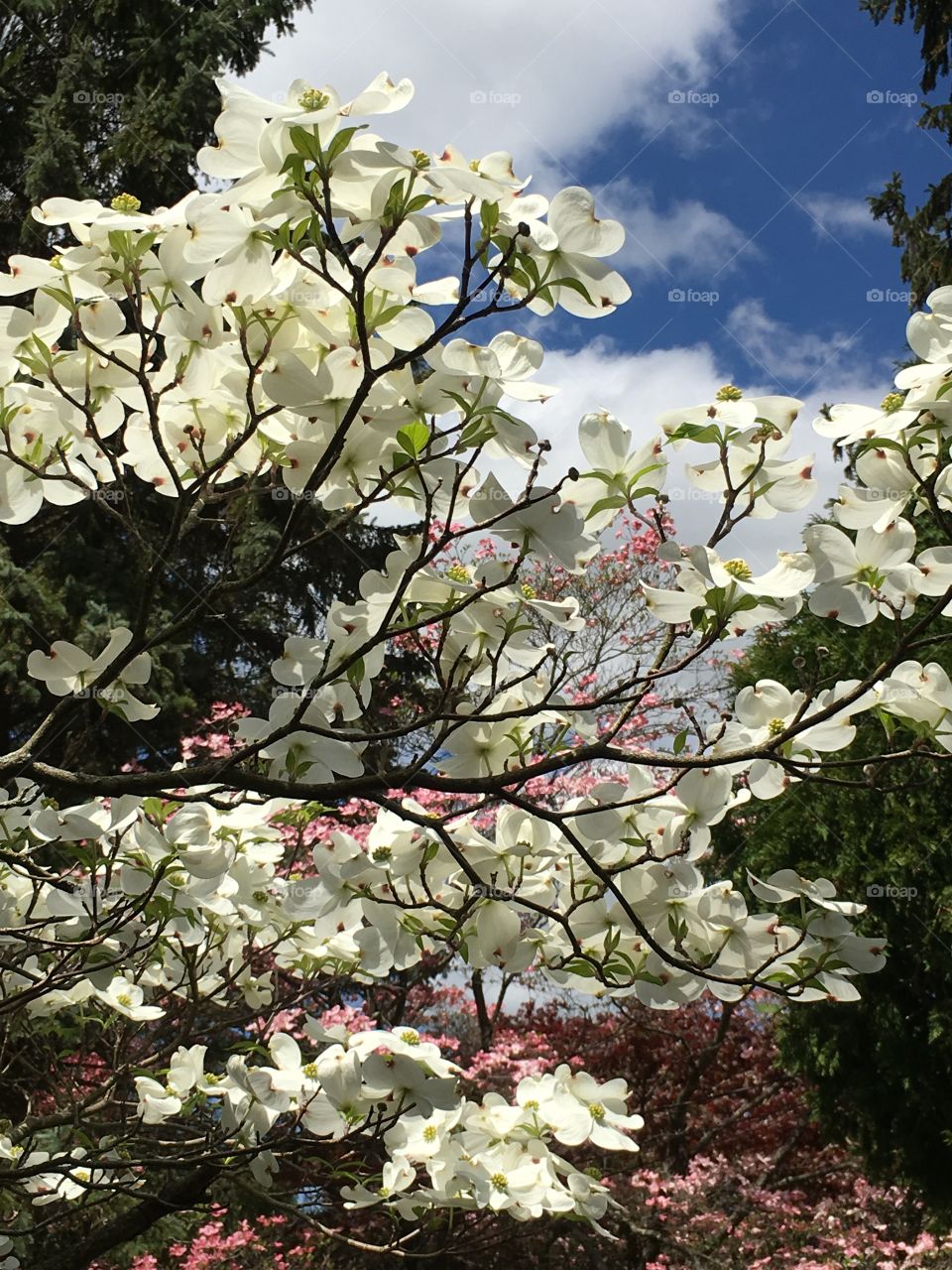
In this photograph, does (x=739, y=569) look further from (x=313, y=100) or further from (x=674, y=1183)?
(x=674, y=1183)

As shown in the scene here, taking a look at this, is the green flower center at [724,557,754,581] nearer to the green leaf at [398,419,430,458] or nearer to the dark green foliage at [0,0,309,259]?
the green leaf at [398,419,430,458]

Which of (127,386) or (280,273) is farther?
(127,386)

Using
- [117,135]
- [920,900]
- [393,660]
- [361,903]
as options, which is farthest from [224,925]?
[117,135]

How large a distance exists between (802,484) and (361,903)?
0.73 m

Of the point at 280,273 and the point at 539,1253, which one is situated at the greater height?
the point at 280,273

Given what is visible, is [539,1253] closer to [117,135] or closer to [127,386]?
[127,386]

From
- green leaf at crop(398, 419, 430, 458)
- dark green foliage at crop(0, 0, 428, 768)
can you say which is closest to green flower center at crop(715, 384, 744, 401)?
green leaf at crop(398, 419, 430, 458)

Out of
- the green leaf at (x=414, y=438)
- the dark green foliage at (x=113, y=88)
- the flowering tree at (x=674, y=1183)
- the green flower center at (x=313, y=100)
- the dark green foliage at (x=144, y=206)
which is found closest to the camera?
the green flower center at (x=313, y=100)

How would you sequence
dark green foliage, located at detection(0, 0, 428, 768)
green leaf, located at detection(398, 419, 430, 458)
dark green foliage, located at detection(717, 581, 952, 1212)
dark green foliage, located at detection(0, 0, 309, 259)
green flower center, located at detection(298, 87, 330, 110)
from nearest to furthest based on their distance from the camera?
green flower center, located at detection(298, 87, 330, 110)
green leaf, located at detection(398, 419, 430, 458)
dark green foliage, located at detection(717, 581, 952, 1212)
dark green foliage, located at detection(0, 0, 428, 768)
dark green foliage, located at detection(0, 0, 309, 259)

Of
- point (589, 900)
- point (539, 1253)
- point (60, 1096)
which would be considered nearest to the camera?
point (589, 900)

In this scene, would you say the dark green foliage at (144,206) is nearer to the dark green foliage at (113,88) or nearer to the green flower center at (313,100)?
the dark green foliage at (113,88)

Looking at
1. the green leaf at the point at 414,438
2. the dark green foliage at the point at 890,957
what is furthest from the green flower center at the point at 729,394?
the dark green foliage at the point at 890,957

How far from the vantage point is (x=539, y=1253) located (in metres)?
5.60

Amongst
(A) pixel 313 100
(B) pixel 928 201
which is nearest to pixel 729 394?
(A) pixel 313 100
